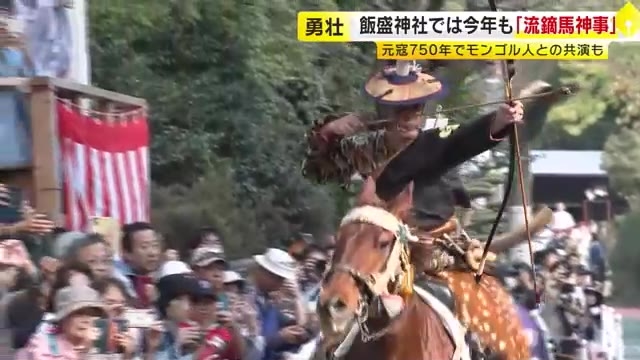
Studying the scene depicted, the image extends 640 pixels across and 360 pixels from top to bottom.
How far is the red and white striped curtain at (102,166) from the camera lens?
10695mm

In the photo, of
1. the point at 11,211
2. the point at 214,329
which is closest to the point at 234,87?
the point at 11,211

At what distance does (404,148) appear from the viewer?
676 cm

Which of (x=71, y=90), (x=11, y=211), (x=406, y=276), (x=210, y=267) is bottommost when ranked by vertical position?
(x=210, y=267)

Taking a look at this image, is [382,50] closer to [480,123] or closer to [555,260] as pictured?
[480,123]

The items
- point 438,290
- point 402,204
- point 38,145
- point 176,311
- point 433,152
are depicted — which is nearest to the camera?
point 402,204

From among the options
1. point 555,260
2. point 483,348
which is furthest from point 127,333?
point 555,260

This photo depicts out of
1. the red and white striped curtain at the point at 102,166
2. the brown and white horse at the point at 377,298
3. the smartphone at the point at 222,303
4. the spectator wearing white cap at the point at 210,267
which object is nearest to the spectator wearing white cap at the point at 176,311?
the smartphone at the point at 222,303

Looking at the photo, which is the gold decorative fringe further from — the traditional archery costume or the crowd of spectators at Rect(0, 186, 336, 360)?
the crowd of spectators at Rect(0, 186, 336, 360)

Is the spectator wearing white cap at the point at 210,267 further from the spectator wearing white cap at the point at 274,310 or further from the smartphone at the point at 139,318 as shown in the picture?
the smartphone at the point at 139,318

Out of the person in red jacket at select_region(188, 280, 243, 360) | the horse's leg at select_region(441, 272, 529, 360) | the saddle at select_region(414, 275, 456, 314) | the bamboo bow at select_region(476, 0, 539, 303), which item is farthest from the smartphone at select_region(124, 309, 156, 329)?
the bamboo bow at select_region(476, 0, 539, 303)

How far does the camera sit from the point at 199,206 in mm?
18094
